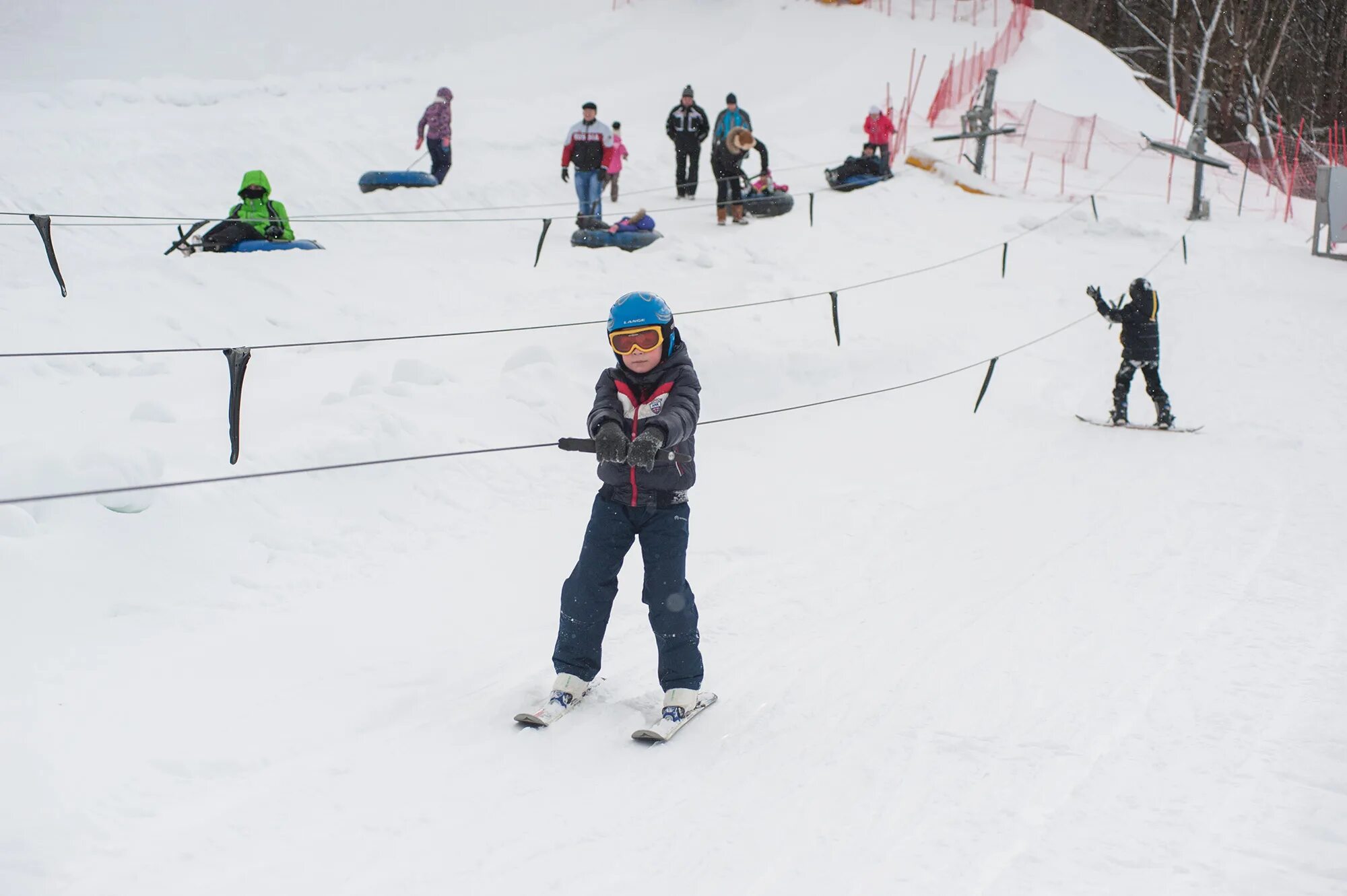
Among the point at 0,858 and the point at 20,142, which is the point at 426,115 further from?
the point at 0,858

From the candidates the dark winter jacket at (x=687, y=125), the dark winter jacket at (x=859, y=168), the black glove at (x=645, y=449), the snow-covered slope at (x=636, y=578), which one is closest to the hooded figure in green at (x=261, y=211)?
the snow-covered slope at (x=636, y=578)

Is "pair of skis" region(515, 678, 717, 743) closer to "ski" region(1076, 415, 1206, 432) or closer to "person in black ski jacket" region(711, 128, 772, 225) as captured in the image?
"ski" region(1076, 415, 1206, 432)

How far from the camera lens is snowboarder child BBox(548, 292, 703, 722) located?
173 inches

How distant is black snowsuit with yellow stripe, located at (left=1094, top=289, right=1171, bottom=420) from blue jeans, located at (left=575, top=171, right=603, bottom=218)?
24.4 ft

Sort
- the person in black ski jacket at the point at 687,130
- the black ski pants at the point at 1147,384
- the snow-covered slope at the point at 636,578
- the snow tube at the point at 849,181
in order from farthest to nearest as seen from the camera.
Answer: the snow tube at the point at 849,181 < the person in black ski jacket at the point at 687,130 < the black ski pants at the point at 1147,384 < the snow-covered slope at the point at 636,578

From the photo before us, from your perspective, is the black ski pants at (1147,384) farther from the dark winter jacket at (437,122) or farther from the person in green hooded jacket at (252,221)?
the dark winter jacket at (437,122)

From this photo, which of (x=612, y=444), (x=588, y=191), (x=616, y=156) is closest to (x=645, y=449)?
(x=612, y=444)

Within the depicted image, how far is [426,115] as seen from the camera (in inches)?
643

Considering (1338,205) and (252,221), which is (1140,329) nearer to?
(252,221)

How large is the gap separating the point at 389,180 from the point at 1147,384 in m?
10.4

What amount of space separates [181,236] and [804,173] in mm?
12379

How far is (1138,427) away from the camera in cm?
1025

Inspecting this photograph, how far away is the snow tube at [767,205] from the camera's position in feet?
55.3

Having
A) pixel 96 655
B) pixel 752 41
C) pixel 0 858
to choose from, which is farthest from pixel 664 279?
pixel 752 41
